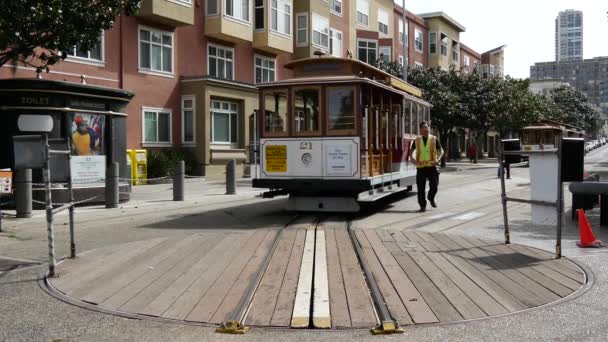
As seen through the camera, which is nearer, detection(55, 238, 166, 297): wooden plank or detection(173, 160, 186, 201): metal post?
detection(55, 238, 166, 297): wooden plank

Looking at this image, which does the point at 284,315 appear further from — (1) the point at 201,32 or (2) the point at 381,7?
(2) the point at 381,7

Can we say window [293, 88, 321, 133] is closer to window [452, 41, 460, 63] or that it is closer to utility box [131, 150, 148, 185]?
utility box [131, 150, 148, 185]

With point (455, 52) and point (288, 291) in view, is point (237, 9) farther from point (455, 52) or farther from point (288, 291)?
point (455, 52)

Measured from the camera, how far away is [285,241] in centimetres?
895

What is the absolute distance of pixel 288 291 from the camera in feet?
19.7

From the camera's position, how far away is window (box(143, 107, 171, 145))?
84.8ft

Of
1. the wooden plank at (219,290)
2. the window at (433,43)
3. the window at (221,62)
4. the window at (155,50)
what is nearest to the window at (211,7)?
the window at (221,62)

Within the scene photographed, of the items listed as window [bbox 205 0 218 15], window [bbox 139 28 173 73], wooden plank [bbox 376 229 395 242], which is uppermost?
window [bbox 205 0 218 15]

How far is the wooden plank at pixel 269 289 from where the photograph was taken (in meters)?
5.23

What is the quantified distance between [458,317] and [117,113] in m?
13.8

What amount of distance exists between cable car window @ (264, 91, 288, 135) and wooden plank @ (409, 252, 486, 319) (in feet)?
17.3

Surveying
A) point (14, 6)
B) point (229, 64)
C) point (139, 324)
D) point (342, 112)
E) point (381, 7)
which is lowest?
point (139, 324)

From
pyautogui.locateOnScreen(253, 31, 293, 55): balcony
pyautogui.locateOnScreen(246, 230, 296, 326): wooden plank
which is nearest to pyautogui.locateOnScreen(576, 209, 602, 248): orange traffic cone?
pyautogui.locateOnScreen(246, 230, 296, 326): wooden plank

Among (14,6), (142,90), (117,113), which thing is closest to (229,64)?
(142,90)
